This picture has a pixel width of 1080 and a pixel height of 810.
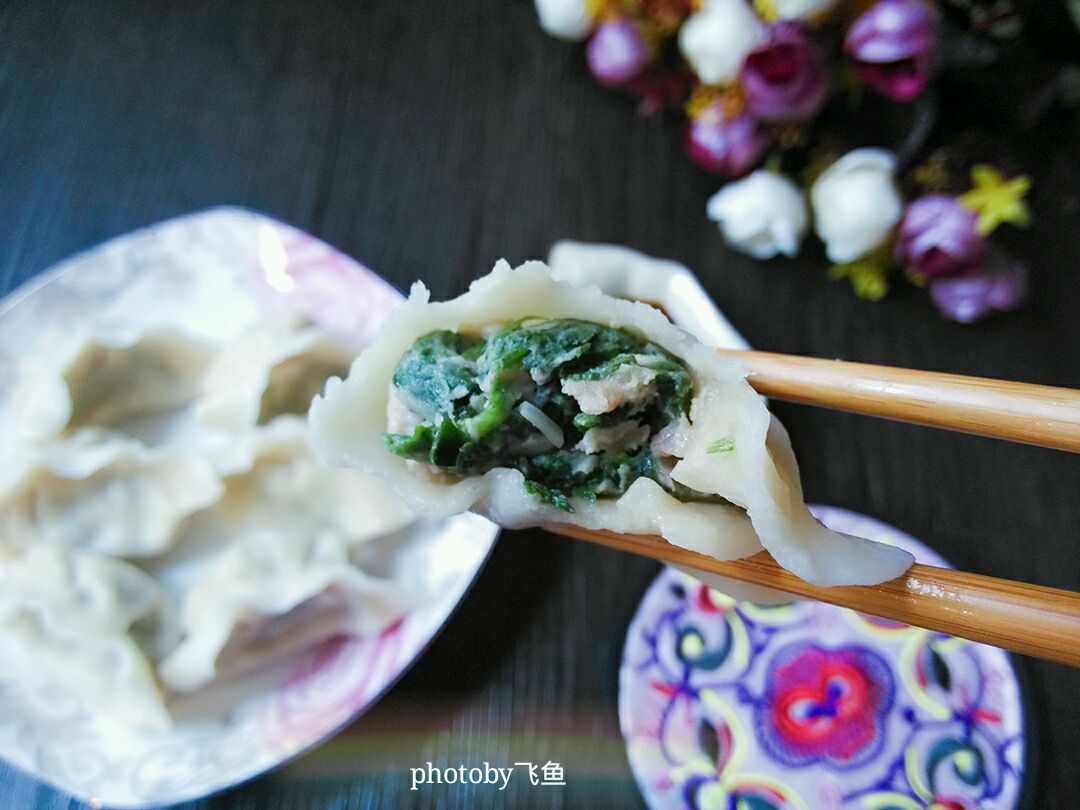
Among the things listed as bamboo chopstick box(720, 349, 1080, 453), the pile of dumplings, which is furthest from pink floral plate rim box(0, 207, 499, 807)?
bamboo chopstick box(720, 349, 1080, 453)

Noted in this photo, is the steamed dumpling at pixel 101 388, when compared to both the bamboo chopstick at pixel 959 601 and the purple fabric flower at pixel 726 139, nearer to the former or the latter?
the bamboo chopstick at pixel 959 601

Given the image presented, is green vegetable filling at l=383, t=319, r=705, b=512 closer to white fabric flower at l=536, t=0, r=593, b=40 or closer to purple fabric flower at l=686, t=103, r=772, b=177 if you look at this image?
purple fabric flower at l=686, t=103, r=772, b=177

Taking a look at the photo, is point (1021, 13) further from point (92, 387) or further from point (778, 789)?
point (92, 387)

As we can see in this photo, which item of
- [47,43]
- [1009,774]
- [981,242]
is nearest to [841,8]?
[981,242]

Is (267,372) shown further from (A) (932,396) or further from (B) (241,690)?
(A) (932,396)

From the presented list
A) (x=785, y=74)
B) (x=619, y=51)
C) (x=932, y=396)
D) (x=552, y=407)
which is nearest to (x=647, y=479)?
(x=552, y=407)

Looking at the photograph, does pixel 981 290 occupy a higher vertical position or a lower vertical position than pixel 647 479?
higher
